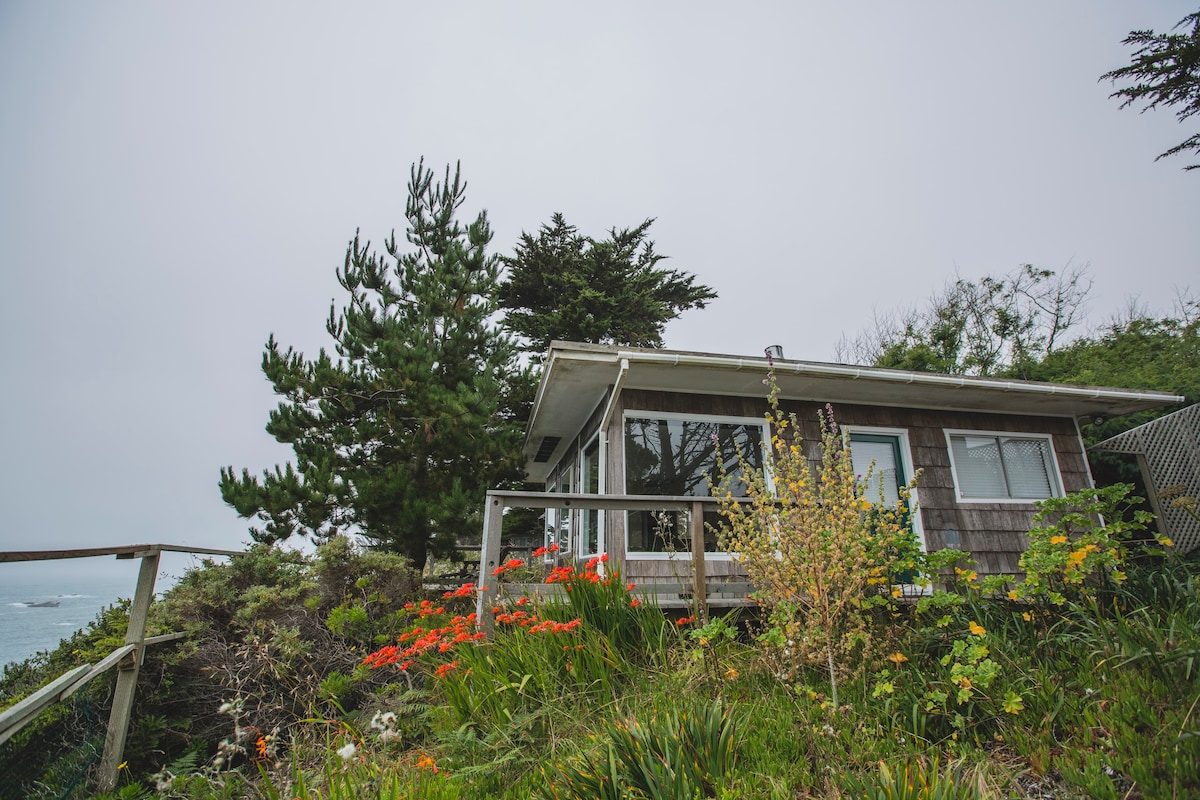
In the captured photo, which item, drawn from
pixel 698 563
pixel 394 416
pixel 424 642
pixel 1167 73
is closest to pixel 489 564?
pixel 424 642

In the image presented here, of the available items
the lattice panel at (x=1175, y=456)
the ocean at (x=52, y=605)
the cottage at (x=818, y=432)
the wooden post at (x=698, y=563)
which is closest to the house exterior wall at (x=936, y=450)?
the cottage at (x=818, y=432)

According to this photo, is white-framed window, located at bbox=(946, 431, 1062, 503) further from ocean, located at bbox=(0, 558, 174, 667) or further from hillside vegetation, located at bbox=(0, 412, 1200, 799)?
ocean, located at bbox=(0, 558, 174, 667)

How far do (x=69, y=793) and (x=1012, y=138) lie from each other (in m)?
17.3

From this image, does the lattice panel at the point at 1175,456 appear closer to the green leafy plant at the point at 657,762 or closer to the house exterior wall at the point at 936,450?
the house exterior wall at the point at 936,450

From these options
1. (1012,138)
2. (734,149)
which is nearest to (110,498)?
(734,149)

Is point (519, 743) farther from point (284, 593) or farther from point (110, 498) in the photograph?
point (110, 498)

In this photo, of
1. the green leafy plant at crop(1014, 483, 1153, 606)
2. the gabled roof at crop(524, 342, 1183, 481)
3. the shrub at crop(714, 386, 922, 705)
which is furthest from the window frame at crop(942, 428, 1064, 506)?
the shrub at crop(714, 386, 922, 705)

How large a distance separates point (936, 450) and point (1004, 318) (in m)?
14.9

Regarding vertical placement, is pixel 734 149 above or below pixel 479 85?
below

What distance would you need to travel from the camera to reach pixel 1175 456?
7.93 m

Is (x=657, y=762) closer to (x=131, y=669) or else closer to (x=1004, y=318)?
(x=131, y=669)

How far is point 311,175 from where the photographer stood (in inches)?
527

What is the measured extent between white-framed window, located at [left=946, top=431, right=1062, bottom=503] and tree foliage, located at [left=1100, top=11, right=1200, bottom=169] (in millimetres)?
3891

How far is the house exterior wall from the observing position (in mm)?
6320
